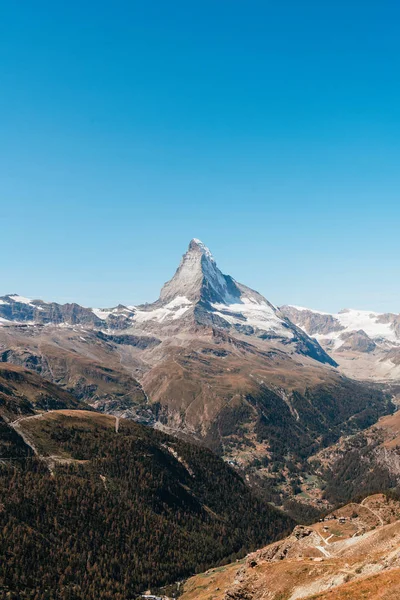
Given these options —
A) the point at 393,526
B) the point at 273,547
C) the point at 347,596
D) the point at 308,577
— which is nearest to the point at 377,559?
the point at 308,577

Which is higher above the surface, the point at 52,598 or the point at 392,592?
the point at 392,592

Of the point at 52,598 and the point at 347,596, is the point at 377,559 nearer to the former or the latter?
the point at 347,596

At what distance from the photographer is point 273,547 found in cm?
17575

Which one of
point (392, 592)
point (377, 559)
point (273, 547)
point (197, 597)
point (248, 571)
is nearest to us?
point (392, 592)

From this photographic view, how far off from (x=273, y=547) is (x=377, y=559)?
292ft

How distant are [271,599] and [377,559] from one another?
2658 centimetres

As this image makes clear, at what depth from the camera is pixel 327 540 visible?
595ft

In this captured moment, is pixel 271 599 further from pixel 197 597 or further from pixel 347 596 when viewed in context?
pixel 197 597

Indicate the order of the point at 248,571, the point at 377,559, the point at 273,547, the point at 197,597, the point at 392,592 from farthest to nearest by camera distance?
the point at 197,597 < the point at 273,547 < the point at 248,571 < the point at 377,559 < the point at 392,592

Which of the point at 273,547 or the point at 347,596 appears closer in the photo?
the point at 347,596

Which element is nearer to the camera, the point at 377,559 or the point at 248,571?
the point at 377,559

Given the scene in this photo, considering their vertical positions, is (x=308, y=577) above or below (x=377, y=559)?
below

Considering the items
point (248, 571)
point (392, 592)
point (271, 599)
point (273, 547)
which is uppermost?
point (392, 592)

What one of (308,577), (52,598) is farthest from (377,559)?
(52,598)
